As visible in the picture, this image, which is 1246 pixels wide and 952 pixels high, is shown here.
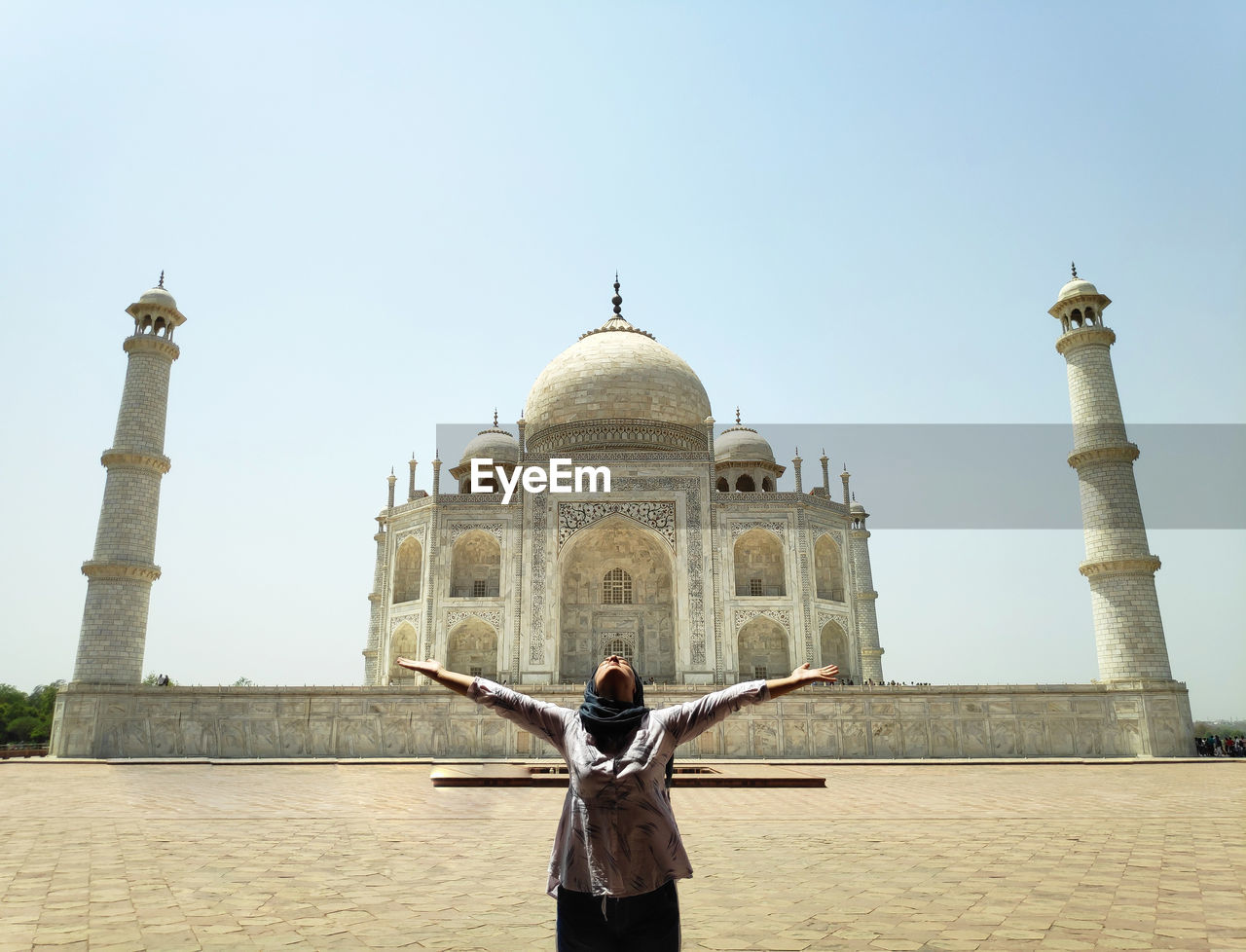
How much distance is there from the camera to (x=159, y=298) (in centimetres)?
2238

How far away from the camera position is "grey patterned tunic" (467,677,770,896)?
2.54 m

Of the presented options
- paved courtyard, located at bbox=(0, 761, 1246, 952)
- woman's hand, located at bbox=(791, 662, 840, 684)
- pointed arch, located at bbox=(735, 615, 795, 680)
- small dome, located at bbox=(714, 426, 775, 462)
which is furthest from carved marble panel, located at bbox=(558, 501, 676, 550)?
woman's hand, located at bbox=(791, 662, 840, 684)

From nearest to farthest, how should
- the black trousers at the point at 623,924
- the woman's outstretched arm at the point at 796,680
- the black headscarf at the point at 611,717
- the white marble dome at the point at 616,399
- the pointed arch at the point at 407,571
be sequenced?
the black trousers at the point at 623,924, the black headscarf at the point at 611,717, the woman's outstretched arm at the point at 796,680, the pointed arch at the point at 407,571, the white marble dome at the point at 616,399

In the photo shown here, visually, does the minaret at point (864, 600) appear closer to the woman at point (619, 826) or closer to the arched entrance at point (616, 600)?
the arched entrance at point (616, 600)

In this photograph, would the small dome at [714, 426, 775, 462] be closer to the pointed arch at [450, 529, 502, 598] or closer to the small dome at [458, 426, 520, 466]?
the small dome at [458, 426, 520, 466]

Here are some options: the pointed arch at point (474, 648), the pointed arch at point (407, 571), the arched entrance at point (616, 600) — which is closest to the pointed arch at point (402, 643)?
the pointed arch at point (407, 571)

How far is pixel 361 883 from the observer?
18.4 ft

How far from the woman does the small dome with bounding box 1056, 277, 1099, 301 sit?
73.5ft

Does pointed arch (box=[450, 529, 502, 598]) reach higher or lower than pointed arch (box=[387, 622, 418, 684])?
higher

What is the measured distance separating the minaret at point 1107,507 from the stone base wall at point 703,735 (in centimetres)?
80

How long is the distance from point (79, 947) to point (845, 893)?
161 inches

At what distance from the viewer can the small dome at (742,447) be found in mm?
A: 30531

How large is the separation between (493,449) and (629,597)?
29.1 feet

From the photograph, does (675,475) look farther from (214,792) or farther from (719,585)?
(214,792)
